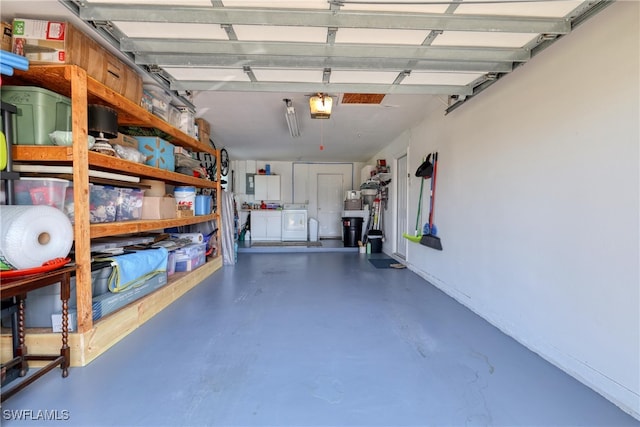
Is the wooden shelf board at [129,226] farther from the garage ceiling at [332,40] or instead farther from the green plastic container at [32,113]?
the garage ceiling at [332,40]

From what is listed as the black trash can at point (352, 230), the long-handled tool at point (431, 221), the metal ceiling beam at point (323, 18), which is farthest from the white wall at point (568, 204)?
the black trash can at point (352, 230)

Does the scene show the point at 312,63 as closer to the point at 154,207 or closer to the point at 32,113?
the point at 32,113

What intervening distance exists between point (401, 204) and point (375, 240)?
4.37 feet

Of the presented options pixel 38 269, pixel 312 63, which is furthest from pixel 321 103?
pixel 38 269

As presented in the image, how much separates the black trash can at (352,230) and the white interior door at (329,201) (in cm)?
184

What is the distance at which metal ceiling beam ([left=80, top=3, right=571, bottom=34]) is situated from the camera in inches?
64.7

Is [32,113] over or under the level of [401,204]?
over

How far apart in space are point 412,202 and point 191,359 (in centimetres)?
376

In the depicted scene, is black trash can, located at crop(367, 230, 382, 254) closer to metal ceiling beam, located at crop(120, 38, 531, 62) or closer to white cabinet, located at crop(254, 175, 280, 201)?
white cabinet, located at crop(254, 175, 280, 201)

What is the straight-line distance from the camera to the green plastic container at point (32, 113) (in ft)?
5.90

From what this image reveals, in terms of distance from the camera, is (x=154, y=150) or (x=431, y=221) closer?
(x=154, y=150)

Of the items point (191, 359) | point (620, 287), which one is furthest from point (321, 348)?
point (620, 287)

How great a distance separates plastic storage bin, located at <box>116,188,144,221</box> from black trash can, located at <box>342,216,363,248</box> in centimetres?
466

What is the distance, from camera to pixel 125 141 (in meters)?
2.54
